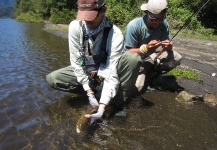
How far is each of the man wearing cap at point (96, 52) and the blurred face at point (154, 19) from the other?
753mm

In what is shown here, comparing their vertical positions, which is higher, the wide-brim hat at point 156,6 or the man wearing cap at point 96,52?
the wide-brim hat at point 156,6

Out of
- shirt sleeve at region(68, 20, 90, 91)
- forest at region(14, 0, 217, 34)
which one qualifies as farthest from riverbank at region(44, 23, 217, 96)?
forest at region(14, 0, 217, 34)

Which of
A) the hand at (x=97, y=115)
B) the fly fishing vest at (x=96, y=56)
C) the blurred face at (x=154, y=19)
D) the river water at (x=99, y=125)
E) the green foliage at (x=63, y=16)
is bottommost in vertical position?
the green foliage at (x=63, y=16)

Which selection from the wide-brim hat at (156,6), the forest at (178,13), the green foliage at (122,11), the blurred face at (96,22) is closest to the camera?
the blurred face at (96,22)

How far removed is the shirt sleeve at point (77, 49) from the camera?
11.3ft

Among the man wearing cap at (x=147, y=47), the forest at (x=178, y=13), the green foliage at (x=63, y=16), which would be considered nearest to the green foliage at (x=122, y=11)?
the forest at (x=178, y=13)

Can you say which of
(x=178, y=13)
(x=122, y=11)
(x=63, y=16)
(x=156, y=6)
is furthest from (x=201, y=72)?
(x=63, y=16)

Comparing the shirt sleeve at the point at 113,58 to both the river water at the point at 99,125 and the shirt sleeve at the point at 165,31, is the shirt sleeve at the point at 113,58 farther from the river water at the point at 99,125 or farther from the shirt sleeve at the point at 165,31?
the shirt sleeve at the point at 165,31

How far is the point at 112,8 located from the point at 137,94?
57.5 ft

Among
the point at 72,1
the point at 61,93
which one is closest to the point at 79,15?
the point at 61,93

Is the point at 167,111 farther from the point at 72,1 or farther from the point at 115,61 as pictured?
the point at 72,1

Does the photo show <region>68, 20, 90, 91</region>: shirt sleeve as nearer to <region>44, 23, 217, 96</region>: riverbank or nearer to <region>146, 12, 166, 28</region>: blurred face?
<region>146, 12, 166, 28</region>: blurred face

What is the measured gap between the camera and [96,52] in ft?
11.6

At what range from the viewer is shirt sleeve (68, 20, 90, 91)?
344 centimetres
